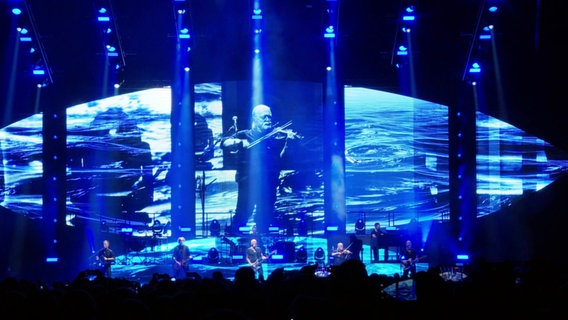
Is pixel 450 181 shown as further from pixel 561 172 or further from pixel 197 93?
pixel 197 93

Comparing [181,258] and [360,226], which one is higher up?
[360,226]

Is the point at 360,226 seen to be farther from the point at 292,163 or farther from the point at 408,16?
the point at 408,16

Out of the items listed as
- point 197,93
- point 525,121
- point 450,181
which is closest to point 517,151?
point 525,121

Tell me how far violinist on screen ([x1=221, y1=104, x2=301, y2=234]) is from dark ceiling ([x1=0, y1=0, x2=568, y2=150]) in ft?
4.97

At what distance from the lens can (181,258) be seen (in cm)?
1694

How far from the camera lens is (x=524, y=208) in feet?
60.9

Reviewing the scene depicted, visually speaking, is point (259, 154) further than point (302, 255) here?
Yes

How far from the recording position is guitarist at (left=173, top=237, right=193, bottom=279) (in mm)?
16891

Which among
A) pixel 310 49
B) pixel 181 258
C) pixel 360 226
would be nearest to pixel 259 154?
pixel 310 49

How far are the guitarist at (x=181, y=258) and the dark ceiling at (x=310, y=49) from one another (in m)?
4.64

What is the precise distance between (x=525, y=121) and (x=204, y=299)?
15516 millimetres

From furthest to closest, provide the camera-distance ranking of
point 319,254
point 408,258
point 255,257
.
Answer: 1. point 319,254
2. point 255,257
3. point 408,258

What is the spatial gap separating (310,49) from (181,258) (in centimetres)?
Answer: 671

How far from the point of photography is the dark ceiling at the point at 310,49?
58.7 ft
